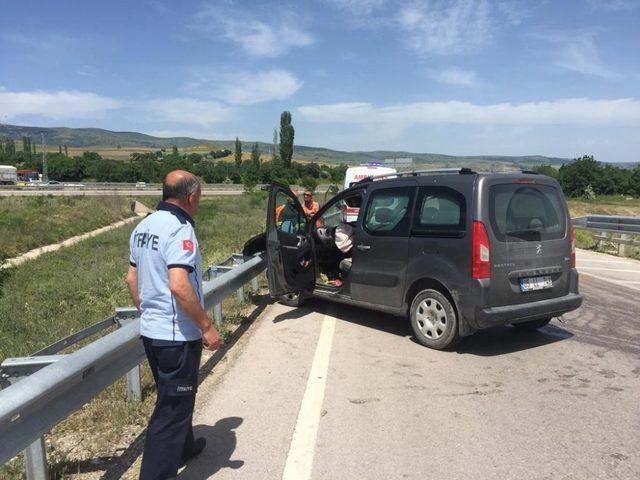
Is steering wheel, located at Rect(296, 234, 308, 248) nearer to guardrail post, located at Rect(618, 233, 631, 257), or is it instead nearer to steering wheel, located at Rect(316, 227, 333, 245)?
steering wheel, located at Rect(316, 227, 333, 245)

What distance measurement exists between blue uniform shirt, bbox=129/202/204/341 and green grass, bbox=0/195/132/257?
64.7ft

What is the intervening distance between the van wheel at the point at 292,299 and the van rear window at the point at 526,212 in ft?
11.2

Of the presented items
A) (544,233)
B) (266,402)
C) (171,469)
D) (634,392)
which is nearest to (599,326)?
(544,233)

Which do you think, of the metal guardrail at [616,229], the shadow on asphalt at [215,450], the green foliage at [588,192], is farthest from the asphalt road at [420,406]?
the green foliage at [588,192]

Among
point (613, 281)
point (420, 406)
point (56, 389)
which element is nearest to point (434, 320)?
point (420, 406)

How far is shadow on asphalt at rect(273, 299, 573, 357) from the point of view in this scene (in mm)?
6229

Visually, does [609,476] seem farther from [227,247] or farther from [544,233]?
[227,247]

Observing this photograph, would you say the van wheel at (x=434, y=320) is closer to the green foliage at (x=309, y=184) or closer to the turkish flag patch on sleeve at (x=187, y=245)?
the turkish flag patch on sleeve at (x=187, y=245)

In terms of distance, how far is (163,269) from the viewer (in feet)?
10.5

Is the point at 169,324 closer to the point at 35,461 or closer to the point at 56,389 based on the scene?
the point at 56,389

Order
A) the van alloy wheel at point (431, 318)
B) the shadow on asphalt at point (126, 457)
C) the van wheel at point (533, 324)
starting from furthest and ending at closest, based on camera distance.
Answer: the van wheel at point (533, 324) < the van alloy wheel at point (431, 318) < the shadow on asphalt at point (126, 457)

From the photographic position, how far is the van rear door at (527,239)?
5.71 m

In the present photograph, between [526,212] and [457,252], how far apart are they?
92 cm

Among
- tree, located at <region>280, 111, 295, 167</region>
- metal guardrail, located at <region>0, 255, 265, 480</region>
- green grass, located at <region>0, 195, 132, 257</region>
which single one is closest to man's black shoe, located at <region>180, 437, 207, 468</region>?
metal guardrail, located at <region>0, 255, 265, 480</region>
